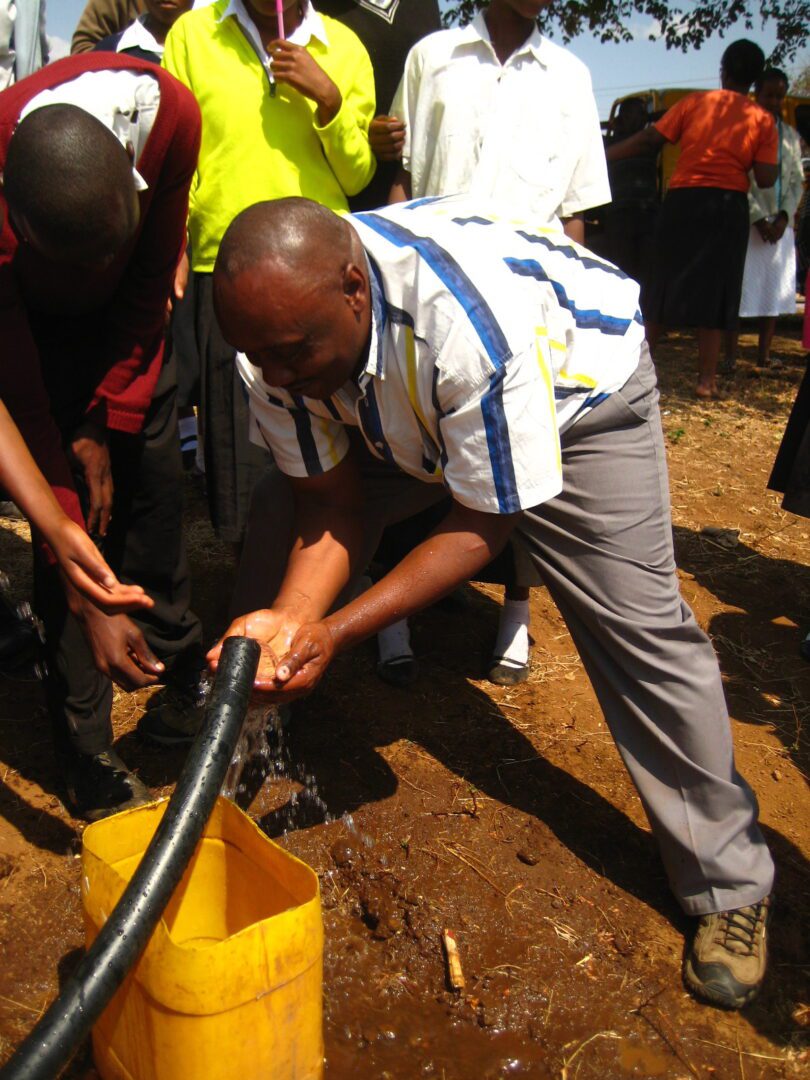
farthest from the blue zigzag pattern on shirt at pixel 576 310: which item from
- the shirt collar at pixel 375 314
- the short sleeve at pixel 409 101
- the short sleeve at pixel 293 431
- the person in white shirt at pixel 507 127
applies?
the short sleeve at pixel 409 101

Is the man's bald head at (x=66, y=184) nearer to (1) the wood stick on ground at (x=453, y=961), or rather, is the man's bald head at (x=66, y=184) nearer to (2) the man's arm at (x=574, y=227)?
(1) the wood stick on ground at (x=453, y=961)

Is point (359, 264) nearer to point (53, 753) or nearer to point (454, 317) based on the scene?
point (454, 317)

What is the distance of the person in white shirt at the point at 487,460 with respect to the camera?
2.10 meters

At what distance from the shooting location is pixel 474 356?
6.86ft

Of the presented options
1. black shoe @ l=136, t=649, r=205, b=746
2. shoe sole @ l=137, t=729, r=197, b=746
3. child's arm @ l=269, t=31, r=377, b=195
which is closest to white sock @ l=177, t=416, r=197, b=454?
child's arm @ l=269, t=31, r=377, b=195

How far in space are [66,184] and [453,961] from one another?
2.00 m

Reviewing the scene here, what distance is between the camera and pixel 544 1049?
7.80 ft

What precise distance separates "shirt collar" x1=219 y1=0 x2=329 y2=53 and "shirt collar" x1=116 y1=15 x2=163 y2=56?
415 millimetres

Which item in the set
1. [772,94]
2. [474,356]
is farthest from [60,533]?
[772,94]

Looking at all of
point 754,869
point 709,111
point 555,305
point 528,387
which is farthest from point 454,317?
point 709,111

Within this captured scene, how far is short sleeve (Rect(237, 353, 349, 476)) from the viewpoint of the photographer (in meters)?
2.53

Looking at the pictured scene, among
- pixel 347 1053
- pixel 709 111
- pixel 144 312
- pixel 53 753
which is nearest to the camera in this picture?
pixel 347 1053

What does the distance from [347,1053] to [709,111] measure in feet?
21.0

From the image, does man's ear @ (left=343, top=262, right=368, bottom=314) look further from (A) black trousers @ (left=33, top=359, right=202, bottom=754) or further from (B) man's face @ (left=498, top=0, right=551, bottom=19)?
(B) man's face @ (left=498, top=0, right=551, bottom=19)
